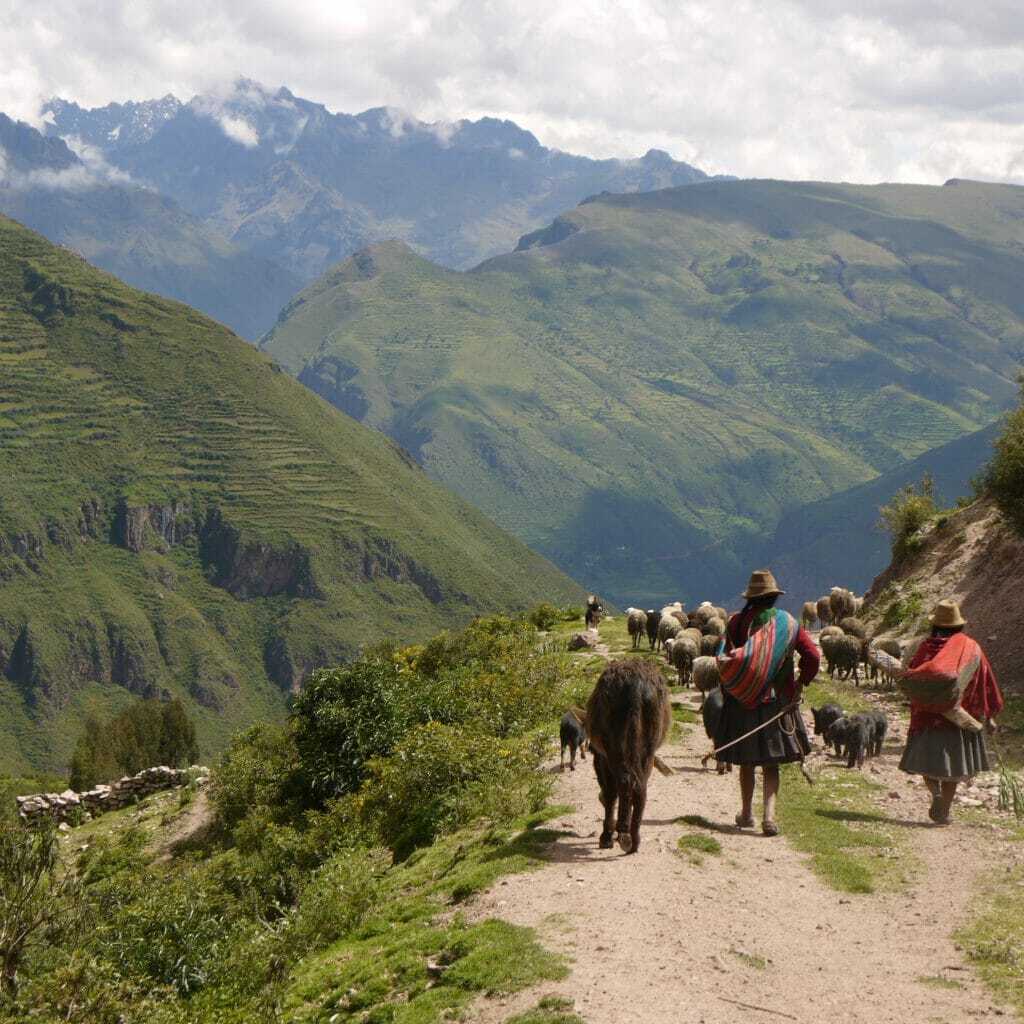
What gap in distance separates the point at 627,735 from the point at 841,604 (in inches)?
1306

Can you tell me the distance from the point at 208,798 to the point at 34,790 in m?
31.1

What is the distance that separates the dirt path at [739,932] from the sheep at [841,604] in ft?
95.2

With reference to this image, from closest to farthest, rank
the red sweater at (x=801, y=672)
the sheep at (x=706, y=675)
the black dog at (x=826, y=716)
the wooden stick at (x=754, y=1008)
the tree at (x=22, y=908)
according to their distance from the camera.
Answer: the wooden stick at (x=754, y=1008), the red sweater at (x=801, y=672), the tree at (x=22, y=908), the black dog at (x=826, y=716), the sheep at (x=706, y=675)

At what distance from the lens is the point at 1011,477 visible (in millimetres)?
32062

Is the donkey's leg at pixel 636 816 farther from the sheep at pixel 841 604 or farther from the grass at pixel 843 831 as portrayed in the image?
the sheep at pixel 841 604

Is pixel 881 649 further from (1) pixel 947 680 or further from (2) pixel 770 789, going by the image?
(2) pixel 770 789

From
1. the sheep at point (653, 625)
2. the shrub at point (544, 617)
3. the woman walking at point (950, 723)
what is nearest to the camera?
the woman walking at point (950, 723)

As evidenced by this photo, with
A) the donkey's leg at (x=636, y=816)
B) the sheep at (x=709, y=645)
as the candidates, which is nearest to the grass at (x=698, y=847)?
the donkey's leg at (x=636, y=816)

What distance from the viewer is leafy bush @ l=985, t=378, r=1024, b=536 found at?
31797 mm

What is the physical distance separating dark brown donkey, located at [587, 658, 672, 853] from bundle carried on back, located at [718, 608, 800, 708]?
1146 mm

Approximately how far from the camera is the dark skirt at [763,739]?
15656 mm

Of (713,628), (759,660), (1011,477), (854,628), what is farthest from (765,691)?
(854,628)

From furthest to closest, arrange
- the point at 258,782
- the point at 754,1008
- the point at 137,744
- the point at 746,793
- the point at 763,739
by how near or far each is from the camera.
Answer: the point at 137,744
the point at 258,782
the point at 746,793
the point at 763,739
the point at 754,1008

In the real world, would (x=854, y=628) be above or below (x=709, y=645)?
above
